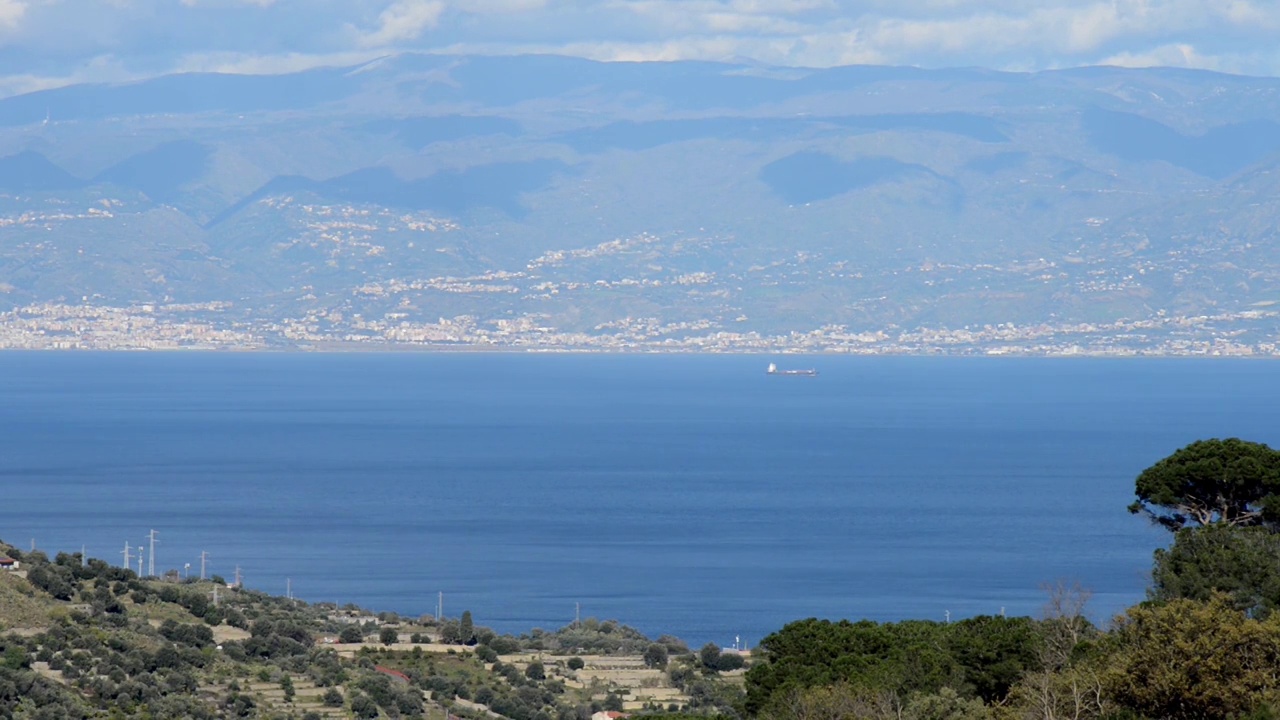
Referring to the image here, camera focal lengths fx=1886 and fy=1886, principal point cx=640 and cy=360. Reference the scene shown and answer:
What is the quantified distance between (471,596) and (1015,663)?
3708cm

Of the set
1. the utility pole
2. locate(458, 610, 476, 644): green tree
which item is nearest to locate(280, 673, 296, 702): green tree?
locate(458, 610, 476, 644): green tree

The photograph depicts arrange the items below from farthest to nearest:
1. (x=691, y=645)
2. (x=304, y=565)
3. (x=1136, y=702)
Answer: (x=304, y=565)
(x=691, y=645)
(x=1136, y=702)

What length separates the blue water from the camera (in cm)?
5706

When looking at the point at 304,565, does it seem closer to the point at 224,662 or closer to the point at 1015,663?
the point at 224,662

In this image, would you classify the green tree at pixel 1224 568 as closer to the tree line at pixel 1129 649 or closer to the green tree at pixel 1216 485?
the tree line at pixel 1129 649

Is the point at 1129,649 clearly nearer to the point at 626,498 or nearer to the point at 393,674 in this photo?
the point at 393,674

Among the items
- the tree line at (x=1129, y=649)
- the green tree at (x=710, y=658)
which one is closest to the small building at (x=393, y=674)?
the green tree at (x=710, y=658)

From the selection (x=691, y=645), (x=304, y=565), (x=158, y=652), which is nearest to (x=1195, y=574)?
(x=158, y=652)

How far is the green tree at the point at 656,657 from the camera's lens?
32031 millimetres

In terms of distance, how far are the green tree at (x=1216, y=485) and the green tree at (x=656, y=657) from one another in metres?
9.84

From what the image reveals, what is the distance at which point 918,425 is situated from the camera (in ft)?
424

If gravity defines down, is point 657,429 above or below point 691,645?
above

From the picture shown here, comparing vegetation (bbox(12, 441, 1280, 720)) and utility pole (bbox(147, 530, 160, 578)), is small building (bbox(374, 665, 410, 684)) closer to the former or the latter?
vegetation (bbox(12, 441, 1280, 720))

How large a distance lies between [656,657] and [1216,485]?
36.9ft
